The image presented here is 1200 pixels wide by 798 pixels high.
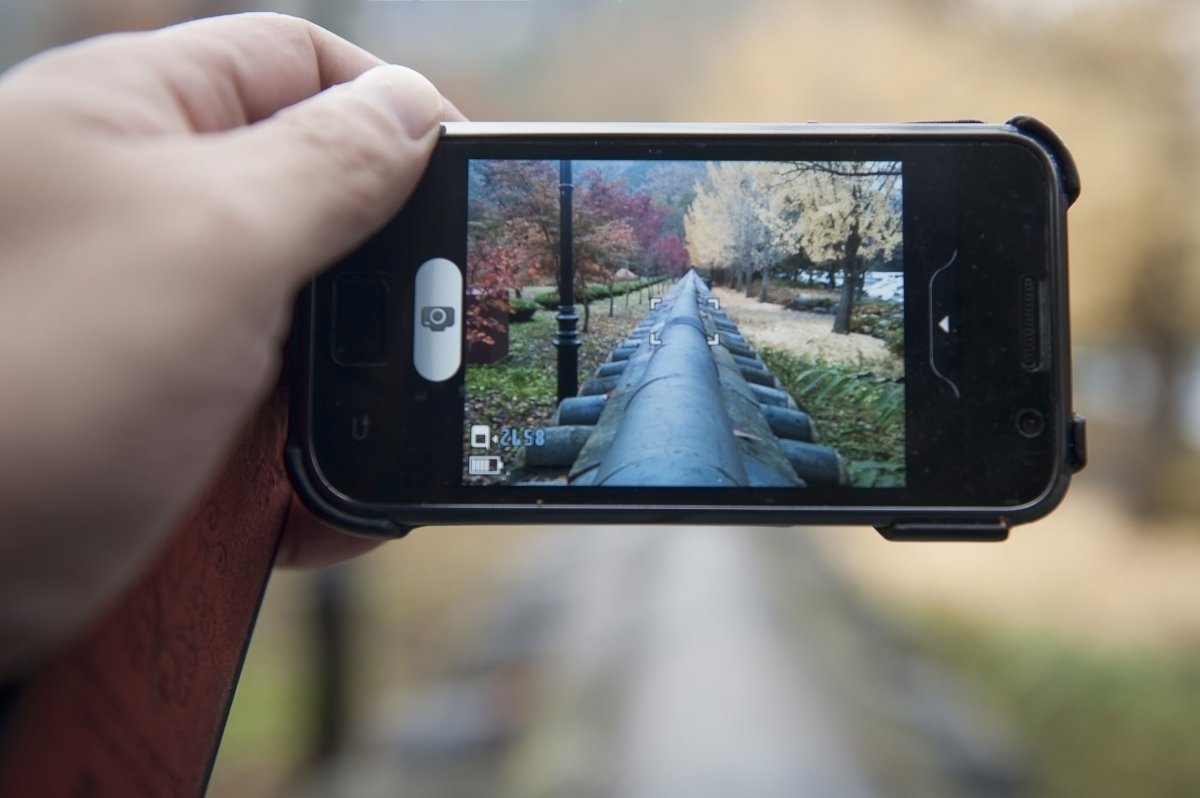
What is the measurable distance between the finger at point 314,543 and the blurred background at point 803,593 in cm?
118

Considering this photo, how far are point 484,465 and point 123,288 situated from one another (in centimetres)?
50

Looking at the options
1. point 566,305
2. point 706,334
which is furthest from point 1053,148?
point 566,305

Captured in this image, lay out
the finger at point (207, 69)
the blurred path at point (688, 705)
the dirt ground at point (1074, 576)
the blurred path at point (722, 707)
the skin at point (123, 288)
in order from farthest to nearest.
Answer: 1. the dirt ground at point (1074, 576)
2. the blurred path at point (688, 705)
3. the blurred path at point (722, 707)
4. the finger at point (207, 69)
5. the skin at point (123, 288)

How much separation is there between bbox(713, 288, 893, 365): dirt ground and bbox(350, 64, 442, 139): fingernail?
41cm

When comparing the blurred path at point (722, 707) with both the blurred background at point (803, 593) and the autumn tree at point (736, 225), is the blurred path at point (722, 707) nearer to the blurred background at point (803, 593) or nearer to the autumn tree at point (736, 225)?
the blurred background at point (803, 593)

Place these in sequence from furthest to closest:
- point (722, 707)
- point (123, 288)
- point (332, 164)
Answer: point (722, 707) < point (332, 164) < point (123, 288)

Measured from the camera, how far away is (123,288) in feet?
2.04

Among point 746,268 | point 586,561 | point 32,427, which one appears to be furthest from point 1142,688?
point 32,427

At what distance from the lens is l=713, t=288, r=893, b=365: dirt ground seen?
3.44 ft

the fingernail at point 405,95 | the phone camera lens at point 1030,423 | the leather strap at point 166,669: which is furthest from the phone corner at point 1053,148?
the leather strap at point 166,669

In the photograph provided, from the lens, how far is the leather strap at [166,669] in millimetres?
815

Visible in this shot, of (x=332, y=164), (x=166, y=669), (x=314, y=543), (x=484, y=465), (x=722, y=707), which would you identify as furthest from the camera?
(x=722, y=707)

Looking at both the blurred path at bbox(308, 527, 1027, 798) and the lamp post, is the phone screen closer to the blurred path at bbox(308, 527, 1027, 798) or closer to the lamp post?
the lamp post

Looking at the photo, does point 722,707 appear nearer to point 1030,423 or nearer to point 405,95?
point 1030,423
